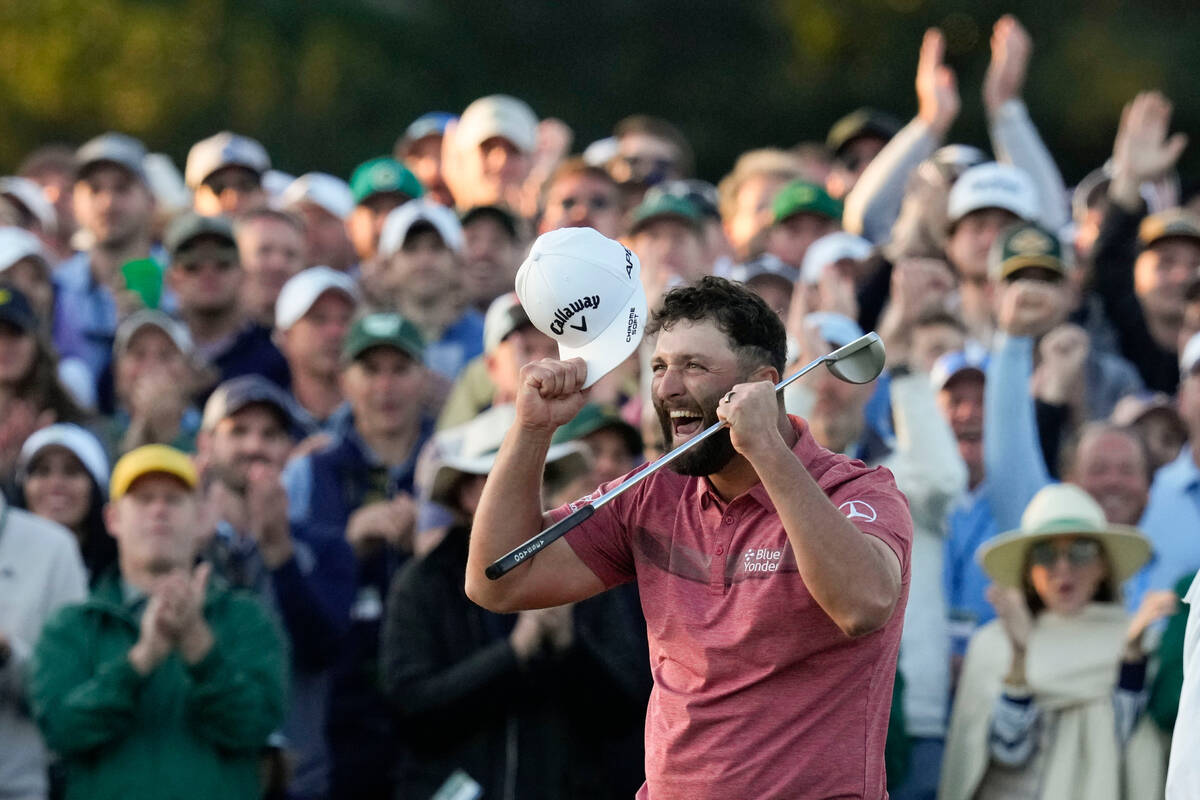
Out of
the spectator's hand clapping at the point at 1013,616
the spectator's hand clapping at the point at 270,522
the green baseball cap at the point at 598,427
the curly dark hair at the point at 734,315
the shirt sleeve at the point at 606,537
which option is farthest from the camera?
the spectator's hand clapping at the point at 270,522

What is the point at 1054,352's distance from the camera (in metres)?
9.63

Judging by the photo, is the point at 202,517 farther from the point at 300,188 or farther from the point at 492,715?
the point at 300,188

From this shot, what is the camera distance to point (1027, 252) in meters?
9.59

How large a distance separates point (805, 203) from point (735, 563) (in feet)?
20.0

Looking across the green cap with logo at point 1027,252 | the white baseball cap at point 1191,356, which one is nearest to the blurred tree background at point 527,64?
the green cap with logo at point 1027,252

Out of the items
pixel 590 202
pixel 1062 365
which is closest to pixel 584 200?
pixel 590 202

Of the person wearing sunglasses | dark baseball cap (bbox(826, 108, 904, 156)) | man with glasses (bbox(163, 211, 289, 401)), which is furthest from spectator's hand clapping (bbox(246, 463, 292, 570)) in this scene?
dark baseball cap (bbox(826, 108, 904, 156))

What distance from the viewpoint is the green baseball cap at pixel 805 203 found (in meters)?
11.2

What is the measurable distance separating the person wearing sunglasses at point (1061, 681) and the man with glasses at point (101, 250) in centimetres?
475

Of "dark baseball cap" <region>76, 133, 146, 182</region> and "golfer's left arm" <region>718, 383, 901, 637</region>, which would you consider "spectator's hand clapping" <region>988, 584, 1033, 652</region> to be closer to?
"golfer's left arm" <region>718, 383, 901, 637</region>

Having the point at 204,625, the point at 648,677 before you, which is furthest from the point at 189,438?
the point at 648,677

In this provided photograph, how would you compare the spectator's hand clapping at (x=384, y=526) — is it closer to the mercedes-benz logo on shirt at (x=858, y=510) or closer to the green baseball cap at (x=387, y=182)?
the green baseball cap at (x=387, y=182)

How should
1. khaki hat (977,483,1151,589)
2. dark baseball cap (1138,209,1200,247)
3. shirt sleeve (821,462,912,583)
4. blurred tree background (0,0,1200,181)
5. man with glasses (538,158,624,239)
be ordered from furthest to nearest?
blurred tree background (0,0,1200,181) < man with glasses (538,158,624,239) < dark baseball cap (1138,209,1200,247) < khaki hat (977,483,1151,589) < shirt sleeve (821,462,912,583)

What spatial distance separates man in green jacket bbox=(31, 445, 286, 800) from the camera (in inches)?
303
